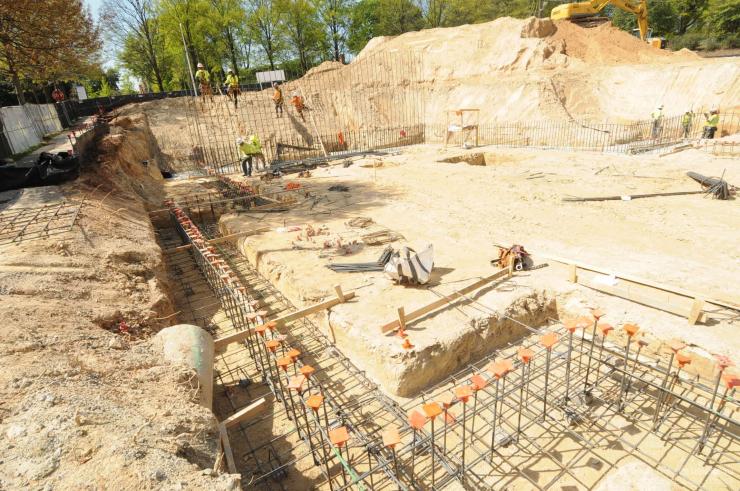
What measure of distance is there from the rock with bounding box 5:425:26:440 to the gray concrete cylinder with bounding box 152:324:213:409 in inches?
61.1

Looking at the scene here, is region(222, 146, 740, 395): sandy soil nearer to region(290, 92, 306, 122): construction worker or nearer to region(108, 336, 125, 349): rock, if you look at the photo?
region(108, 336, 125, 349): rock

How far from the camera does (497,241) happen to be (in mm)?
9227

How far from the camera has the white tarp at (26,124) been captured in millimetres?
16717

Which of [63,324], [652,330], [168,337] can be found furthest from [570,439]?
[63,324]

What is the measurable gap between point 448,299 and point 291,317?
2.56m

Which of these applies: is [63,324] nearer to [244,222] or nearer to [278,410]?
[278,410]

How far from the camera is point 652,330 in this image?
558 cm

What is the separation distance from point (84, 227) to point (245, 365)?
4732 mm

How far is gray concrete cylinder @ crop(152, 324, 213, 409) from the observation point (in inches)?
178

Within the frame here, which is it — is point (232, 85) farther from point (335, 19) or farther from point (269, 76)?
point (335, 19)

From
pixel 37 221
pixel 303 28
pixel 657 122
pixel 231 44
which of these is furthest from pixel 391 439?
pixel 303 28

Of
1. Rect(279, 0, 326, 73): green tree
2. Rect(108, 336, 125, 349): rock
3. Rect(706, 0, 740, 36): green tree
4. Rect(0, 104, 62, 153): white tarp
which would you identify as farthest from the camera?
Rect(279, 0, 326, 73): green tree

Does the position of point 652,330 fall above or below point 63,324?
below

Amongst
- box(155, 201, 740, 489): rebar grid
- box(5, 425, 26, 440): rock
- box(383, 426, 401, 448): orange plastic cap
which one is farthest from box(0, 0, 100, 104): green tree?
box(383, 426, 401, 448): orange plastic cap
